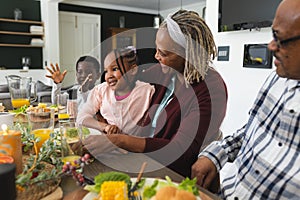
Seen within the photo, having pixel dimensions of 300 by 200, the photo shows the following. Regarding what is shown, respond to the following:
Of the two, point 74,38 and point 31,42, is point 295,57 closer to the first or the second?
point 31,42

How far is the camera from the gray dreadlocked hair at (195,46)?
1.26 m

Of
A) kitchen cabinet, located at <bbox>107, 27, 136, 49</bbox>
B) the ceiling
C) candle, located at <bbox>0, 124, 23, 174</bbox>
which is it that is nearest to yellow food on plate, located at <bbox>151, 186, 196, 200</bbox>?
candle, located at <bbox>0, 124, 23, 174</bbox>

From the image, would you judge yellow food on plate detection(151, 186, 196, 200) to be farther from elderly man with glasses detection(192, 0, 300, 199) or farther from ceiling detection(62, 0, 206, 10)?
ceiling detection(62, 0, 206, 10)

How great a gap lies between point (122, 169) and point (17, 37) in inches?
256

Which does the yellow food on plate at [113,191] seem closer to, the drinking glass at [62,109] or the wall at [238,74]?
the drinking glass at [62,109]

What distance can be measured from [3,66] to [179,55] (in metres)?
6.20

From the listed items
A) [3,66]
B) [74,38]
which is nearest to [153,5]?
[74,38]

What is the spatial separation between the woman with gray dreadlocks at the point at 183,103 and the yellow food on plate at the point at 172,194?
1.55 ft

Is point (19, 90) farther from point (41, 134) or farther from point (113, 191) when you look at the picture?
point (113, 191)

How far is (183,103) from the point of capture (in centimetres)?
125

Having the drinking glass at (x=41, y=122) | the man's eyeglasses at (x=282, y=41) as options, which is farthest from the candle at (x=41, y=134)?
the man's eyeglasses at (x=282, y=41)

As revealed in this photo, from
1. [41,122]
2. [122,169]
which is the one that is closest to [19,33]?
[41,122]

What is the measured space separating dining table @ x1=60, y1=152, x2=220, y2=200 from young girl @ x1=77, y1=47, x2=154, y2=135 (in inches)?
16.5

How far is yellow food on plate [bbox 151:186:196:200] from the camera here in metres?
0.60
